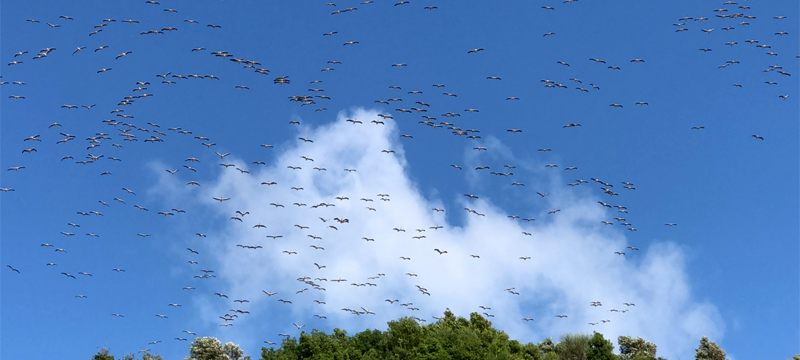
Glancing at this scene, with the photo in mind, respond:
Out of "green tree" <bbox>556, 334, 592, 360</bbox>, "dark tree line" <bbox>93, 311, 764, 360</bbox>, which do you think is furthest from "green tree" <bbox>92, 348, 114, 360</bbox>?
"green tree" <bbox>556, 334, 592, 360</bbox>

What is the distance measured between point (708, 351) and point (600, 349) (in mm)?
26403

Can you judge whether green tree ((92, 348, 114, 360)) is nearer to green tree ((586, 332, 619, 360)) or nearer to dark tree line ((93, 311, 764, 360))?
dark tree line ((93, 311, 764, 360))

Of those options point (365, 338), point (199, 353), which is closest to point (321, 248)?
point (365, 338)

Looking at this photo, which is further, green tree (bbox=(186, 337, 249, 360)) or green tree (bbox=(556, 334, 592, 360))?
green tree (bbox=(186, 337, 249, 360))

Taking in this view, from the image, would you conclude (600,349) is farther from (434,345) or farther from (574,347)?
(434,345)

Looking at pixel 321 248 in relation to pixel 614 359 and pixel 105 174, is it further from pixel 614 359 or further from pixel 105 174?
pixel 614 359

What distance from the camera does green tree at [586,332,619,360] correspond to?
72.7 meters

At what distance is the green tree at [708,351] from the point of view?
92.4m

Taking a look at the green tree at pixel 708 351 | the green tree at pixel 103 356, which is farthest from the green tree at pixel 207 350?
the green tree at pixel 708 351

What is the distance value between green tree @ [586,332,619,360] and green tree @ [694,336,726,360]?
24872mm

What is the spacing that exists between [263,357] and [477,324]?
64.3 feet

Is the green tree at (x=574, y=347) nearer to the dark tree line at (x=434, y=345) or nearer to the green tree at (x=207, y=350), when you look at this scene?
the dark tree line at (x=434, y=345)

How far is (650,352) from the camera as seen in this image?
9900cm

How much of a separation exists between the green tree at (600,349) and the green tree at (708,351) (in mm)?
24872
